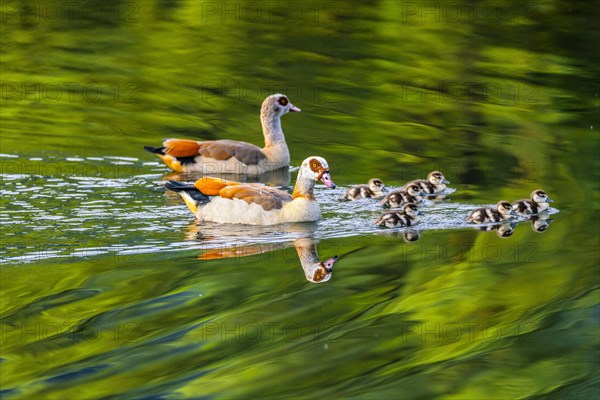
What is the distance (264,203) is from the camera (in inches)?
434

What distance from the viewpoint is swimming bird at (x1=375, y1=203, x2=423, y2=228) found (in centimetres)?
1098

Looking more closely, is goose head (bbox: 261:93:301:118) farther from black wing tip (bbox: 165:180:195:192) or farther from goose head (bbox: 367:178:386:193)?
black wing tip (bbox: 165:180:195:192)

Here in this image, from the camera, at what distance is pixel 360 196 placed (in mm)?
11828

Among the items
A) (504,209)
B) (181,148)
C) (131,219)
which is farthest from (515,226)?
(181,148)

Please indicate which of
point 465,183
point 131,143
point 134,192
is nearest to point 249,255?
point 134,192

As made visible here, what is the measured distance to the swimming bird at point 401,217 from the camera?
1098 cm

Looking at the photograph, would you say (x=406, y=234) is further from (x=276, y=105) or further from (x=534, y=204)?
(x=276, y=105)

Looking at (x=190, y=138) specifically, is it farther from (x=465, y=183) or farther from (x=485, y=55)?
(x=485, y=55)

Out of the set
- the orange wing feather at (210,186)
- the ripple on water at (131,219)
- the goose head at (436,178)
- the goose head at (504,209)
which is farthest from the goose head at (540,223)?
the orange wing feather at (210,186)

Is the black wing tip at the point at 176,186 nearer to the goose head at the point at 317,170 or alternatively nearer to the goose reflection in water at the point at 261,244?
the goose reflection in water at the point at 261,244

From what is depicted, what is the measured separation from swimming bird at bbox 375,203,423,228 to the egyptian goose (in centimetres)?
294

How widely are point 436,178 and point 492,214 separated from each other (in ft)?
3.86

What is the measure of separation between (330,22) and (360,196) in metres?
9.77

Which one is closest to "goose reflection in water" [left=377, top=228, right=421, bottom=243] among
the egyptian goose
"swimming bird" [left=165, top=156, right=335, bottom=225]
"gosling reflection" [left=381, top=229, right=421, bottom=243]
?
"gosling reflection" [left=381, top=229, right=421, bottom=243]
